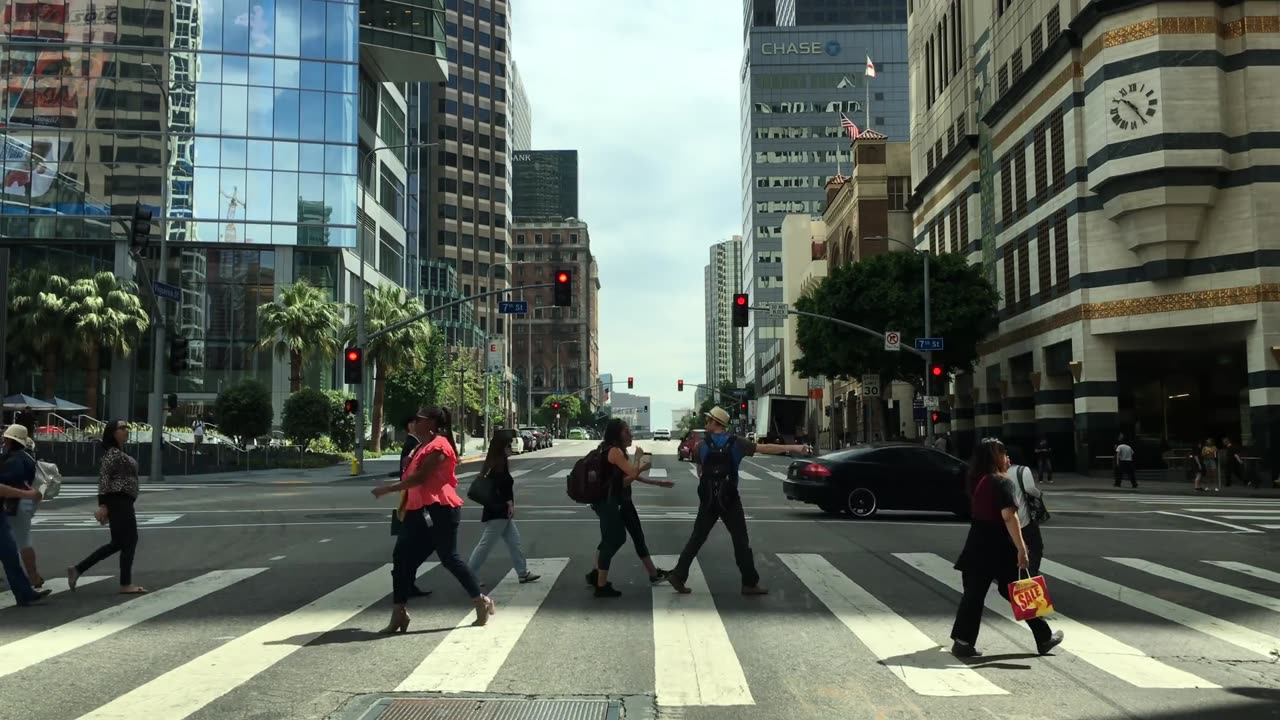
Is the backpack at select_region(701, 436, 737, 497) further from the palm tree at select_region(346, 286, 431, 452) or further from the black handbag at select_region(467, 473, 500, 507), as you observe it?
the palm tree at select_region(346, 286, 431, 452)

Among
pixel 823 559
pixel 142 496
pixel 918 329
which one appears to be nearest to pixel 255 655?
pixel 823 559

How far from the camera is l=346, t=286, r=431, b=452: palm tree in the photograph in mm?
54594

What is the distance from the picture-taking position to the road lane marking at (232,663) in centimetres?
623

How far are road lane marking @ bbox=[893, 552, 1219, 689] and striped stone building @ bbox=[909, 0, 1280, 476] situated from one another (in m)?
29.4

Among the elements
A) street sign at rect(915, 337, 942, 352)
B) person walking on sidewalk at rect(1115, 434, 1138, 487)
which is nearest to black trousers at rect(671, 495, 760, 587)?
person walking on sidewalk at rect(1115, 434, 1138, 487)

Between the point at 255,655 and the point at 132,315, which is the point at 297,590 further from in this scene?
the point at 132,315

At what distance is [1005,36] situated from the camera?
47500 millimetres

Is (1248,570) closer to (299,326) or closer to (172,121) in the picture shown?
(299,326)

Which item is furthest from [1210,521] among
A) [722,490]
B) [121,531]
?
[121,531]

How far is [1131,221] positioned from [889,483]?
21.8 metres

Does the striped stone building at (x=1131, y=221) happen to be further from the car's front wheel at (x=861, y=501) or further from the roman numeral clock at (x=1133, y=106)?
the car's front wheel at (x=861, y=501)

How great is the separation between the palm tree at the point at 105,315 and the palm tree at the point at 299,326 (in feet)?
21.9

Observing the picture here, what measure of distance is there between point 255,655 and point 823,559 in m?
7.74

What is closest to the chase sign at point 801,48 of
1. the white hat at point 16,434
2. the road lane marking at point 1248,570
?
the road lane marking at point 1248,570
